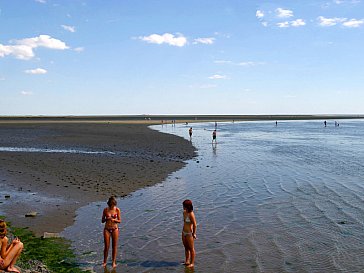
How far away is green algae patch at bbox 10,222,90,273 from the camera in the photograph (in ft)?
30.4

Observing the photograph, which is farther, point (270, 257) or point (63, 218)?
point (63, 218)

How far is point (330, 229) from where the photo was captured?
12.8 meters

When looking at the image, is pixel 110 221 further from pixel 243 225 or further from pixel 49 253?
pixel 243 225

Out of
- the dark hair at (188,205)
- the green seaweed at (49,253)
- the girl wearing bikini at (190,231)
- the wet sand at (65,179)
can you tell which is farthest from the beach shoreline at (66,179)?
the dark hair at (188,205)

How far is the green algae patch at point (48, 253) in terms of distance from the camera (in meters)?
9.27

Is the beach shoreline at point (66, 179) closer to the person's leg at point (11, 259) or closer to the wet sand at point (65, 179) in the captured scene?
the wet sand at point (65, 179)

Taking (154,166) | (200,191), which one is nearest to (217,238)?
(200,191)

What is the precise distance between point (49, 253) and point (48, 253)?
1.0 inches

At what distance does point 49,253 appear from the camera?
33.4ft

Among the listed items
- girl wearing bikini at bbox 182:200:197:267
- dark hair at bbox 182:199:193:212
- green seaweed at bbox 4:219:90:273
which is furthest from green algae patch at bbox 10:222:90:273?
dark hair at bbox 182:199:193:212

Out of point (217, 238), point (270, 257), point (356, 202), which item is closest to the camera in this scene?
point (270, 257)

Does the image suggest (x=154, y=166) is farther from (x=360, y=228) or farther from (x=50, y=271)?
(x=50, y=271)

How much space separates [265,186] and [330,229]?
292 inches

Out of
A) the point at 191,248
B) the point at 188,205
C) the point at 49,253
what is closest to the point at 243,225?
the point at 191,248
